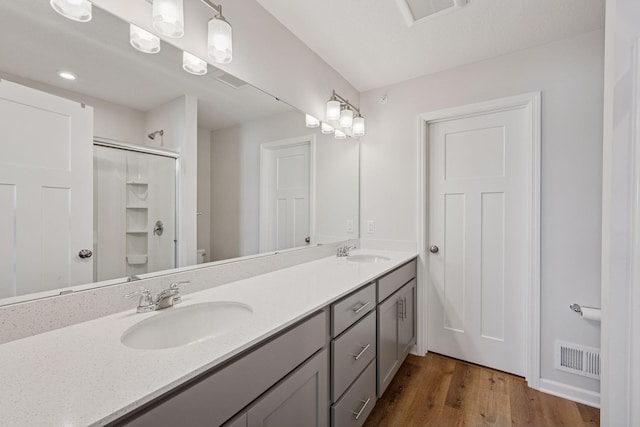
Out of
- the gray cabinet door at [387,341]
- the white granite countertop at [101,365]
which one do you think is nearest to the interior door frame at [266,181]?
the white granite countertop at [101,365]

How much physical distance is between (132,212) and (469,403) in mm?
2147

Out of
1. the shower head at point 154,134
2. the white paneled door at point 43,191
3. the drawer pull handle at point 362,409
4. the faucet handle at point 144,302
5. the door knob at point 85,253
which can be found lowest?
the drawer pull handle at point 362,409

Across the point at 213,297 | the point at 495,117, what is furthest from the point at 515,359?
the point at 213,297

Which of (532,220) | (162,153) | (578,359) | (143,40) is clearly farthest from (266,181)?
(578,359)

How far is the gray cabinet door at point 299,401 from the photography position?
820 mm

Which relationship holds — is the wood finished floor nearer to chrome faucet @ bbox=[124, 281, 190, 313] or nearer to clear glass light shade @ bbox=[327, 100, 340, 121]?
chrome faucet @ bbox=[124, 281, 190, 313]

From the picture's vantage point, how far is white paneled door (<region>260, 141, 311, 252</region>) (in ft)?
5.58

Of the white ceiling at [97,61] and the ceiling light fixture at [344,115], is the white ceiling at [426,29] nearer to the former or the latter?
the ceiling light fixture at [344,115]

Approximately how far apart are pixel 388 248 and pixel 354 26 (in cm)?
171

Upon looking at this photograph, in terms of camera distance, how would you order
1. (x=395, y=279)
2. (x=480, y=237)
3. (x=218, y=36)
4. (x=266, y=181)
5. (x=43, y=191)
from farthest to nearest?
1. (x=480, y=237)
2. (x=395, y=279)
3. (x=266, y=181)
4. (x=218, y=36)
5. (x=43, y=191)

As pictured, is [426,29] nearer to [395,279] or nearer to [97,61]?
[395,279]

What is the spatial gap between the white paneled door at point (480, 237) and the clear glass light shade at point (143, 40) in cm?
202

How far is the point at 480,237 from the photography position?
213 cm

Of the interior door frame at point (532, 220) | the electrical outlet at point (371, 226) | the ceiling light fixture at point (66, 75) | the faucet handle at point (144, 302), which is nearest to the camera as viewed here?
the ceiling light fixture at point (66, 75)
